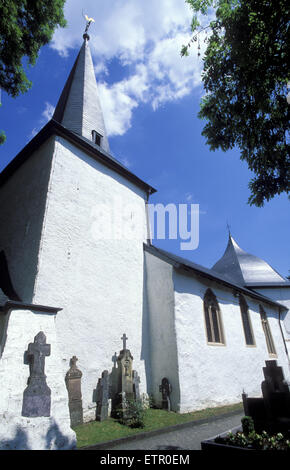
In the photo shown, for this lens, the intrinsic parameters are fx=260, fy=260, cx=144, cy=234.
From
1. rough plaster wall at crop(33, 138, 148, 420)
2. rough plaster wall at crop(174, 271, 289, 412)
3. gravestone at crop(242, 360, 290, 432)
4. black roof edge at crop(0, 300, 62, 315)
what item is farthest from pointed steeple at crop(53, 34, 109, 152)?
gravestone at crop(242, 360, 290, 432)

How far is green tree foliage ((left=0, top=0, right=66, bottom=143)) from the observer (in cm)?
648

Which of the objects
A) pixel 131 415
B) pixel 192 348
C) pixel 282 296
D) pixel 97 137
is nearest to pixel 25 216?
pixel 97 137

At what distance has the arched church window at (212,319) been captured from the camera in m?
10.1

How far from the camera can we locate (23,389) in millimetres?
5035

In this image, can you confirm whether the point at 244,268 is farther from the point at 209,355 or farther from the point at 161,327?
the point at 161,327

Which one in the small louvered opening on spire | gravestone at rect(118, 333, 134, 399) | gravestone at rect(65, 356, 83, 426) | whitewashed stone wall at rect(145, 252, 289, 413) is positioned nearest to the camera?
gravestone at rect(65, 356, 83, 426)

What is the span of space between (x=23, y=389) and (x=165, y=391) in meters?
4.78

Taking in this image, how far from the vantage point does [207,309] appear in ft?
34.3

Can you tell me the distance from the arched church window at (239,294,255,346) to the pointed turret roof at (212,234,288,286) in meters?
5.92

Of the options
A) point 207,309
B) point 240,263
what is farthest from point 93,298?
point 240,263

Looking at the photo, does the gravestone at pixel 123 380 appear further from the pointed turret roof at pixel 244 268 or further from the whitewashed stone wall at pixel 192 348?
the pointed turret roof at pixel 244 268

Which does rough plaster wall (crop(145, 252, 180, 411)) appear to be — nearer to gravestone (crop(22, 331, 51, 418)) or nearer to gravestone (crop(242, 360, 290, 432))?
gravestone (crop(242, 360, 290, 432))

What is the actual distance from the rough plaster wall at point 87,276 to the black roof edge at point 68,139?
298 millimetres

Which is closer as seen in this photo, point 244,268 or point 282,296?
point 282,296
